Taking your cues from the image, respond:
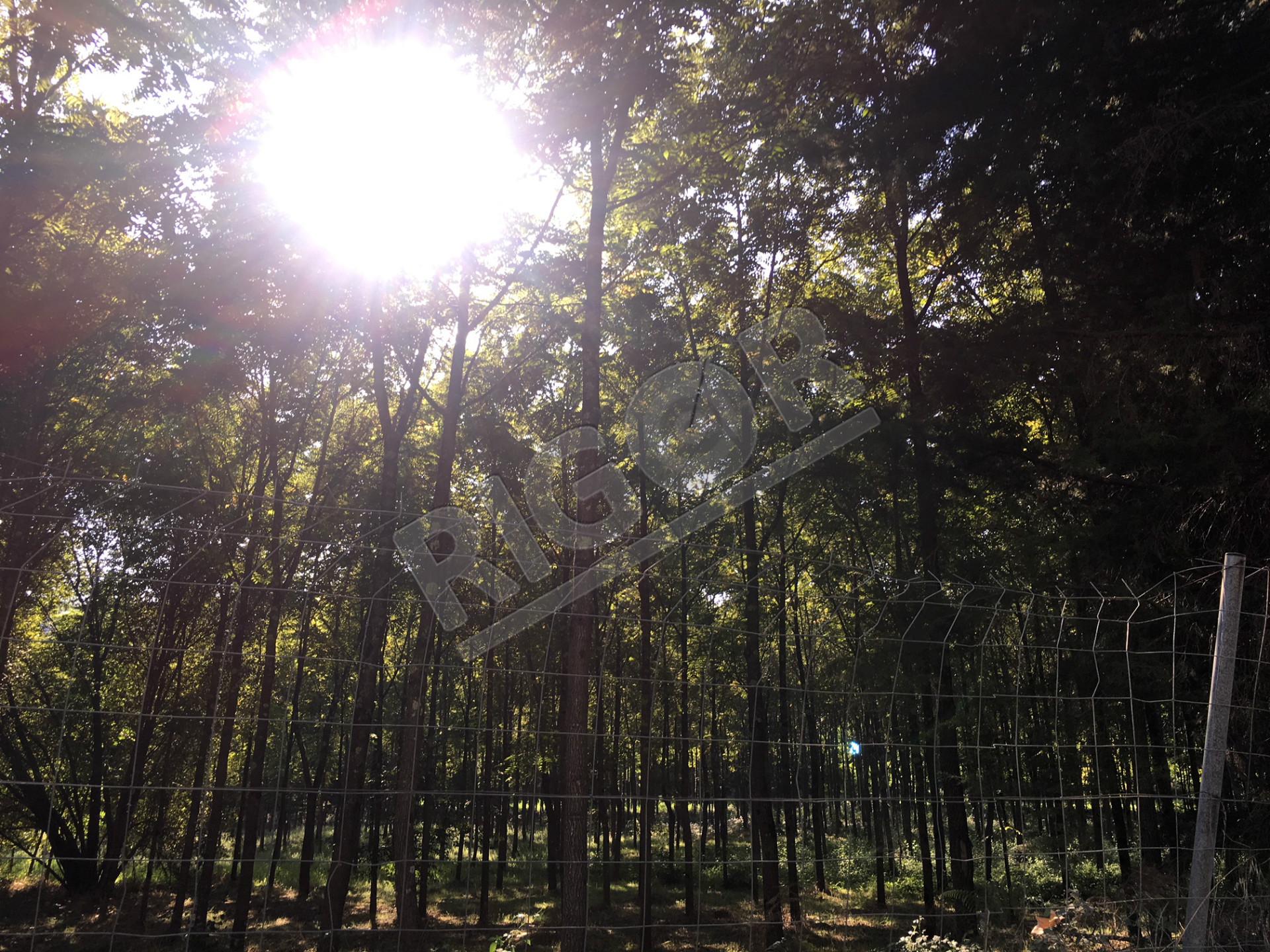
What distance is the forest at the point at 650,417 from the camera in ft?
20.9

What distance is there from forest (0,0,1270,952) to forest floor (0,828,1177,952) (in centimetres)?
31

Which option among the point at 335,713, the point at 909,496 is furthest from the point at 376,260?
the point at 335,713

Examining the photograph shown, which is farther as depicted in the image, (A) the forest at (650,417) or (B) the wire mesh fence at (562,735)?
(B) the wire mesh fence at (562,735)

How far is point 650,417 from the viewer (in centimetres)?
1572

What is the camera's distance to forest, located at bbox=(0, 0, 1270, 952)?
6.38 meters

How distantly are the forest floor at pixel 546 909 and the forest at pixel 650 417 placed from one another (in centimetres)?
31

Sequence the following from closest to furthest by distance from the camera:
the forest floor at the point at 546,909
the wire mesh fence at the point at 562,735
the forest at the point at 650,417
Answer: the forest at the point at 650,417 < the wire mesh fence at the point at 562,735 < the forest floor at the point at 546,909

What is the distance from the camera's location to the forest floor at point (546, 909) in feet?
42.9

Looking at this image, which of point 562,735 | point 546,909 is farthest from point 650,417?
point 546,909

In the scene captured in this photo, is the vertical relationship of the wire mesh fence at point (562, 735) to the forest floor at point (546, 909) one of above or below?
above

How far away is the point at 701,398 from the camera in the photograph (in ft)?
Answer: 49.8

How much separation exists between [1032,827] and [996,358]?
18467mm

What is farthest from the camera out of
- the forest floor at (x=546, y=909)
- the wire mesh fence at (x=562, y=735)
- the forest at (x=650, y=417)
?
the forest floor at (x=546, y=909)

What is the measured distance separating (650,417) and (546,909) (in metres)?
9.86
